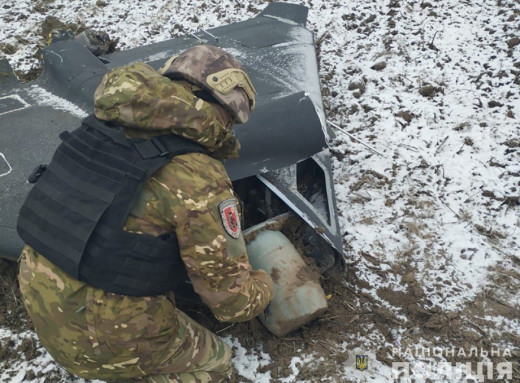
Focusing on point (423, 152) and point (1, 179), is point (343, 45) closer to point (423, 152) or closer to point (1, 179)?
point (423, 152)

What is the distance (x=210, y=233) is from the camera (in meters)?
2.01

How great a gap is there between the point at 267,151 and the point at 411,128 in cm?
194

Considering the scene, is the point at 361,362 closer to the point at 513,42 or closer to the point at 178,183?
the point at 178,183

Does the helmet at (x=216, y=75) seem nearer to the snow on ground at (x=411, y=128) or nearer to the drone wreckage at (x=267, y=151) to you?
the drone wreckage at (x=267, y=151)

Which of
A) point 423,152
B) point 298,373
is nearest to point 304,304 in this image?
point 298,373

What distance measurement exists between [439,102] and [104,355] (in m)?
3.75

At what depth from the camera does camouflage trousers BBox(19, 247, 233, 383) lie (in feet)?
6.71

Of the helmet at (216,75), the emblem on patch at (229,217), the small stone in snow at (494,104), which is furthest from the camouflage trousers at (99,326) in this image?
the small stone in snow at (494,104)

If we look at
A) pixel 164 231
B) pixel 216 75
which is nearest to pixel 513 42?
pixel 216 75

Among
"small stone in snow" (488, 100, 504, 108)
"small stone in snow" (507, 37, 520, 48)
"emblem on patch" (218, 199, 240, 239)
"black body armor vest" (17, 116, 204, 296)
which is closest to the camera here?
"black body armor vest" (17, 116, 204, 296)

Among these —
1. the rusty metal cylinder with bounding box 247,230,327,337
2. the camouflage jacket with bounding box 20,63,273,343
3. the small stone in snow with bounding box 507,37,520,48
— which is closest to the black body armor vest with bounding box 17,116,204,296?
the camouflage jacket with bounding box 20,63,273,343

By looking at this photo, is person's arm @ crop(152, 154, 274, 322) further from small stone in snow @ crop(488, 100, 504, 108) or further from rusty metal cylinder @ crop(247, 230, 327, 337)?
small stone in snow @ crop(488, 100, 504, 108)

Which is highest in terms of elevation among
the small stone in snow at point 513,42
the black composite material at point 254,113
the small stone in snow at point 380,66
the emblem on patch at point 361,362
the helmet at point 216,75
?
the helmet at point 216,75

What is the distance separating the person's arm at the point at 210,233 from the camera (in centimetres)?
196
